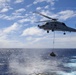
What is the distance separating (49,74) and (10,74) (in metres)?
24.2

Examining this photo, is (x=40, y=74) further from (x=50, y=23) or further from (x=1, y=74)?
(x=50, y=23)

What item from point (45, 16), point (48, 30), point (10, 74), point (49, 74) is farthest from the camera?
point (10, 74)

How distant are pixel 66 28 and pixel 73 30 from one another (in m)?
1.88

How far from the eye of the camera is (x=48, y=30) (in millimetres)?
50469

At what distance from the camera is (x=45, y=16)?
152ft

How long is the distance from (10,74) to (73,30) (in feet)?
273

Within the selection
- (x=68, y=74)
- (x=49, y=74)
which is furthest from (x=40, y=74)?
(x=68, y=74)

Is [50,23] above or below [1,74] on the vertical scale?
above

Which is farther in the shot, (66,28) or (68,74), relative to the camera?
(68,74)

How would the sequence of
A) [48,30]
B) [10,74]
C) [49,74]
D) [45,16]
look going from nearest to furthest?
[45,16] < [48,30] < [49,74] < [10,74]

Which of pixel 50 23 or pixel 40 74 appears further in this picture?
pixel 40 74

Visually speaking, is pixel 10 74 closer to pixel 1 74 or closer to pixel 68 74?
pixel 1 74

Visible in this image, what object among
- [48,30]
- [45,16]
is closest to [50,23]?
[48,30]

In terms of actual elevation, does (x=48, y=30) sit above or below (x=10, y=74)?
above
